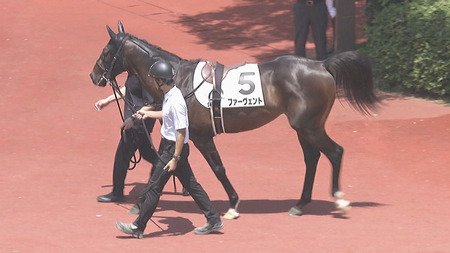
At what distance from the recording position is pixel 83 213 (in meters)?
9.46

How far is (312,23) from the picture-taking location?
15.1 meters

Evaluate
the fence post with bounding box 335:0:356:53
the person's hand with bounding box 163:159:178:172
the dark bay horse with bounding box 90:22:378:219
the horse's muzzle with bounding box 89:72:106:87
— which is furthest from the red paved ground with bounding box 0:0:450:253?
the fence post with bounding box 335:0:356:53

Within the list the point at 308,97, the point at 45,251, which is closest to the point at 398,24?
the point at 308,97

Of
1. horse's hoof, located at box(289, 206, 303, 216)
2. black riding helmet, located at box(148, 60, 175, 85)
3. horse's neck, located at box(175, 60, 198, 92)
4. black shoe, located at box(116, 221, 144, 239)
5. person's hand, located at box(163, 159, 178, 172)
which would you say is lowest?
horse's hoof, located at box(289, 206, 303, 216)

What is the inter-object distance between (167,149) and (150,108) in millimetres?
823

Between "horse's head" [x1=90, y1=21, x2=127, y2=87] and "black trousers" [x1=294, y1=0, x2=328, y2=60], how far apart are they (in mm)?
6133

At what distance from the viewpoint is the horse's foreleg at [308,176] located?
30.8ft

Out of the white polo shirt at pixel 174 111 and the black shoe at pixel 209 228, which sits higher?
the white polo shirt at pixel 174 111

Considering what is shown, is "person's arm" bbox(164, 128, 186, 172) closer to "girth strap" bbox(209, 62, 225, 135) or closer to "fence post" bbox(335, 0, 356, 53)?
"girth strap" bbox(209, 62, 225, 135)

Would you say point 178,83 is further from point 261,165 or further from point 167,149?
point 261,165

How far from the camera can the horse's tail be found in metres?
9.26

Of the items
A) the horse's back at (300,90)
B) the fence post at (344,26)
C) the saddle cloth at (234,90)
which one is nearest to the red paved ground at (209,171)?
the horse's back at (300,90)

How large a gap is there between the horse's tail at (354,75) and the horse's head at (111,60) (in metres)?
2.24

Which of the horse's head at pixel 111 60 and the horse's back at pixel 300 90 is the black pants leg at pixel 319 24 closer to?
the horse's back at pixel 300 90
